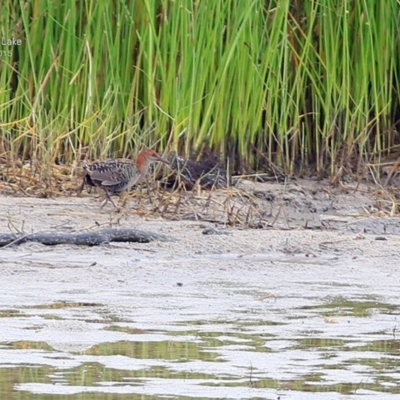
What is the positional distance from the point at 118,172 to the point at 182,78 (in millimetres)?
936

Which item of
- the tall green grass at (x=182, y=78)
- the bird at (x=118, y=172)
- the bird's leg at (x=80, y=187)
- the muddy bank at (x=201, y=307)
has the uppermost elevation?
the tall green grass at (x=182, y=78)

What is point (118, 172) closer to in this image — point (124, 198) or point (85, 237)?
point (124, 198)

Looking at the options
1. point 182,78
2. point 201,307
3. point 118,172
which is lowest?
point 201,307

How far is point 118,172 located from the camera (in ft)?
22.9

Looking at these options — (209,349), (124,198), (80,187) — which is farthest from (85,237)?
(209,349)

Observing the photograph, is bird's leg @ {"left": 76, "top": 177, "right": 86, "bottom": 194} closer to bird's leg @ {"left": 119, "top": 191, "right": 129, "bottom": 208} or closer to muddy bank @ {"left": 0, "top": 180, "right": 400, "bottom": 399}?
muddy bank @ {"left": 0, "top": 180, "right": 400, "bottom": 399}

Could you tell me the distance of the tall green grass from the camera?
7.65 metres

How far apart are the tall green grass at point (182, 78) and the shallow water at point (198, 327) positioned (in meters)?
1.90

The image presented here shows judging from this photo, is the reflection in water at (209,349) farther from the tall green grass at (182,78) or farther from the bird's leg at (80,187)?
the tall green grass at (182,78)

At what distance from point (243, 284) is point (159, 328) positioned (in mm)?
1065

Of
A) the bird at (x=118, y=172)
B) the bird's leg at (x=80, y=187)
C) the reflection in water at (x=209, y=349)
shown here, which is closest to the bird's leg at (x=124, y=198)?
the bird at (x=118, y=172)

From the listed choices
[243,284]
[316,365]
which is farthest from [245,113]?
[316,365]

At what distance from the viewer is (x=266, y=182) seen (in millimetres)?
8086

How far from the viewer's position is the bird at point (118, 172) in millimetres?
6961
